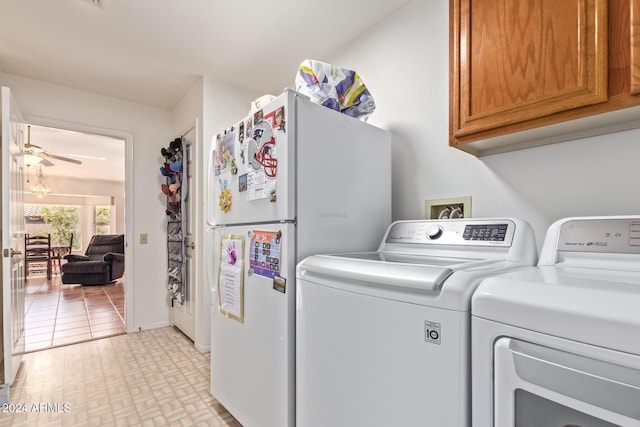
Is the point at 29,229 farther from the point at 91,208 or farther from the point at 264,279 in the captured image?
the point at 264,279

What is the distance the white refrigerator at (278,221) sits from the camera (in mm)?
1315

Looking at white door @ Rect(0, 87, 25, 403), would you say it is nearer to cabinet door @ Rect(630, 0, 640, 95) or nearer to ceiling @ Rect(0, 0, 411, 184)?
ceiling @ Rect(0, 0, 411, 184)

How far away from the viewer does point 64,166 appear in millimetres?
6621

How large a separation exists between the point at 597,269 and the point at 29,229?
446 inches

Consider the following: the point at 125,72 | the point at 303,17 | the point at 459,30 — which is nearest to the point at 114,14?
the point at 125,72

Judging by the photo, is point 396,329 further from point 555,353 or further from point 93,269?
point 93,269

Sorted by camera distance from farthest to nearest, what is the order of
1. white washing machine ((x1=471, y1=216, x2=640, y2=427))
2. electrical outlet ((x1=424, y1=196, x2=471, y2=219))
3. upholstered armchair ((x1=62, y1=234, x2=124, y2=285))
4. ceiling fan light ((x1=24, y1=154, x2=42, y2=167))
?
1. upholstered armchair ((x1=62, y1=234, x2=124, y2=285))
2. ceiling fan light ((x1=24, y1=154, x2=42, y2=167))
3. electrical outlet ((x1=424, y1=196, x2=471, y2=219))
4. white washing machine ((x1=471, y1=216, x2=640, y2=427))

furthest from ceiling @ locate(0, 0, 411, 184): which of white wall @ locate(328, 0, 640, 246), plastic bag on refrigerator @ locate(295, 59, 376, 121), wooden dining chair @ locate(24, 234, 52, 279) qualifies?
wooden dining chair @ locate(24, 234, 52, 279)

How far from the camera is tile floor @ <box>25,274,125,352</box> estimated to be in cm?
306

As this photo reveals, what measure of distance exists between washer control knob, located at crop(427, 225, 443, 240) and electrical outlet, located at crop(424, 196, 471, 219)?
9.8 inches

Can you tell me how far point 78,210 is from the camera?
8.91 metres

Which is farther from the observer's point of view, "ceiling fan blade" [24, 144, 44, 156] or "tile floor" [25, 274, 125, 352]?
"ceiling fan blade" [24, 144, 44, 156]

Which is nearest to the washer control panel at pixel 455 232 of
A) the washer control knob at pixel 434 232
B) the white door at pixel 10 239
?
the washer control knob at pixel 434 232

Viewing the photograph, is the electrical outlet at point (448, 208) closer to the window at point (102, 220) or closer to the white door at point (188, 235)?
the white door at point (188, 235)
